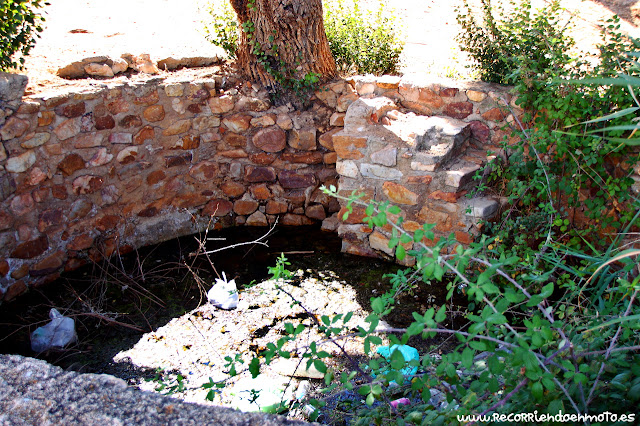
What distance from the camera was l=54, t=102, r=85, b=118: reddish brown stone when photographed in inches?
138

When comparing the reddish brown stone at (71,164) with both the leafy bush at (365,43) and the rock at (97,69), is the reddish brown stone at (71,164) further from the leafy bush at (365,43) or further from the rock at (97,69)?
the leafy bush at (365,43)

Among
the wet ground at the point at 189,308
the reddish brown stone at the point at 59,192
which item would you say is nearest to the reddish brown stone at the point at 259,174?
the wet ground at the point at 189,308

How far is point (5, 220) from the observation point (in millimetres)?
3348

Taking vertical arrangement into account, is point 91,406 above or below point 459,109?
below

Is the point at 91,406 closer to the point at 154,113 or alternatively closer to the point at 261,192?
the point at 154,113

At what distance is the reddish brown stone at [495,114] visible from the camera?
11.4 ft

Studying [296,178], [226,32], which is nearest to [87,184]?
[296,178]

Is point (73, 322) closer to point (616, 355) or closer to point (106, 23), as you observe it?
point (616, 355)

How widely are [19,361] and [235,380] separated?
1.29m

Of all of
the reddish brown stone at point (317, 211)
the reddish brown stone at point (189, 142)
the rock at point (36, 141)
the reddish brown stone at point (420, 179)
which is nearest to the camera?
the rock at point (36, 141)

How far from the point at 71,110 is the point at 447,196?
2.59m

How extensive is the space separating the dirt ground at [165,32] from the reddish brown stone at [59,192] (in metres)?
0.66

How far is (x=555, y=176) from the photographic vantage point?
3.14m

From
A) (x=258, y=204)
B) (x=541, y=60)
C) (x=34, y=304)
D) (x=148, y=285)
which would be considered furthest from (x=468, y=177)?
(x=34, y=304)
